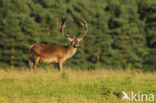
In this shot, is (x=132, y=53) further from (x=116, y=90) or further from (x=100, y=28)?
(x=116, y=90)

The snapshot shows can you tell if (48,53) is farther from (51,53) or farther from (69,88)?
(69,88)

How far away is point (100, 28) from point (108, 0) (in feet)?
24.1

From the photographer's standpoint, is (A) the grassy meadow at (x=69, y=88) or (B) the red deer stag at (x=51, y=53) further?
(B) the red deer stag at (x=51, y=53)

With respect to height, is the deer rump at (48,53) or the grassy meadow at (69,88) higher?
the deer rump at (48,53)

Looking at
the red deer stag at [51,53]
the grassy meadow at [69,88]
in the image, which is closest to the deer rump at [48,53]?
the red deer stag at [51,53]

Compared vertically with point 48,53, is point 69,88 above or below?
below

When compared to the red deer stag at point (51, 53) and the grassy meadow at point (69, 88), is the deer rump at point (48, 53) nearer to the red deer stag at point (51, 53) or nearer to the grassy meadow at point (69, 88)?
the red deer stag at point (51, 53)

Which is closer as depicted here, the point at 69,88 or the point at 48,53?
the point at 69,88

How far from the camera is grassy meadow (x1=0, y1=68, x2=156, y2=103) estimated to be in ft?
28.6

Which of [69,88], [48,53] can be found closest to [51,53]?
[48,53]

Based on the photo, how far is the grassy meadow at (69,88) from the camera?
8727mm

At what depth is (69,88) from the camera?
32.4 ft

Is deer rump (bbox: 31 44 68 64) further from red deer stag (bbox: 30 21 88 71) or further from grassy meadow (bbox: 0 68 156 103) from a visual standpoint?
grassy meadow (bbox: 0 68 156 103)

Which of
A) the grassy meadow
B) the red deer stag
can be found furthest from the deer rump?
the grassy meadow
